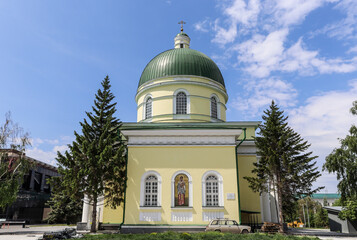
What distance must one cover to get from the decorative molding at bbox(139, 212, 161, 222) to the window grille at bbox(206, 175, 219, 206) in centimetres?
294

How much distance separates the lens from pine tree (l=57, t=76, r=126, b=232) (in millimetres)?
15346

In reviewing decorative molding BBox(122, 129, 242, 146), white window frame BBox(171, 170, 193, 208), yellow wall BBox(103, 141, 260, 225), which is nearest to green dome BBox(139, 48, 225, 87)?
decorative molding BBox(122, 129, 242, 146)

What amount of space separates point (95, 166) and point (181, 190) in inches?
202

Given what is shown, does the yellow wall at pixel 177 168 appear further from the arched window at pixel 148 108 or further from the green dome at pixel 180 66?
the green dome at pixel 180 66

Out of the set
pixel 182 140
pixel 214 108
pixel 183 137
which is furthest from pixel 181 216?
pixel 214 108

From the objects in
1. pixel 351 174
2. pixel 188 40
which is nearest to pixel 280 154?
pixel 351 174

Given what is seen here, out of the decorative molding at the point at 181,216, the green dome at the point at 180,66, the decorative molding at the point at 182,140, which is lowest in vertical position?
the decorative molding at the point at 181,216

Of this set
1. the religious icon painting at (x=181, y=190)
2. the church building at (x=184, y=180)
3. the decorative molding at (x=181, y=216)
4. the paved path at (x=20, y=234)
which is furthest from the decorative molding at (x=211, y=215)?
the paved path at (x=20, y=234)

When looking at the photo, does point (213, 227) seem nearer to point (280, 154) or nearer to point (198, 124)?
point (280, 154)

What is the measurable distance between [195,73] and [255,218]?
11389mm

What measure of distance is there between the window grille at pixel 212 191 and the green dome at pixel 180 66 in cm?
890

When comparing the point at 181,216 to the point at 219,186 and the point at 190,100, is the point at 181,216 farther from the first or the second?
the point at 190,100

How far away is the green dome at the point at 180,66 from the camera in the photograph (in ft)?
71.6

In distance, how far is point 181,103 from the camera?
21344 mm
